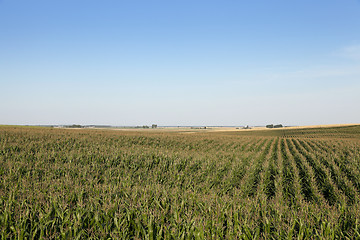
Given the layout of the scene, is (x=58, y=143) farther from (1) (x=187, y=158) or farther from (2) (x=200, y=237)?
(2) (x=200, y=237)

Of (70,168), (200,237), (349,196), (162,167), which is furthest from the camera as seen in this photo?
(162,167)

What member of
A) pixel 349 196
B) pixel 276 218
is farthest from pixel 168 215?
pixel 349 196

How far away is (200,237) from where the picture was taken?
4133mm

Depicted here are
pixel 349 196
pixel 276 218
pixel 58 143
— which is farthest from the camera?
pixel 58 143

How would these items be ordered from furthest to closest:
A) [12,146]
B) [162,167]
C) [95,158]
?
[12,146]
[95,158]
[162,167]

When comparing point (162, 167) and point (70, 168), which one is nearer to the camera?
point (70, 168)

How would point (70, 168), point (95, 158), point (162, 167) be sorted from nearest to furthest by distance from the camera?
point (70, 168) → point (162, 167) → point (95, 158)

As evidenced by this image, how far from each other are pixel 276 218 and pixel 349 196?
8.66 meters

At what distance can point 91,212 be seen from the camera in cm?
523

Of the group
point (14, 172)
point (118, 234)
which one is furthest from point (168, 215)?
point (14, 172)

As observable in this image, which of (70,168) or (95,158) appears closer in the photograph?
(70,168)

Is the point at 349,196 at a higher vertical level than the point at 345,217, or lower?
lower

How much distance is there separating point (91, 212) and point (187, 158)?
1149 centimetres

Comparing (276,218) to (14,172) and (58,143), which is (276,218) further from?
(58,143)
